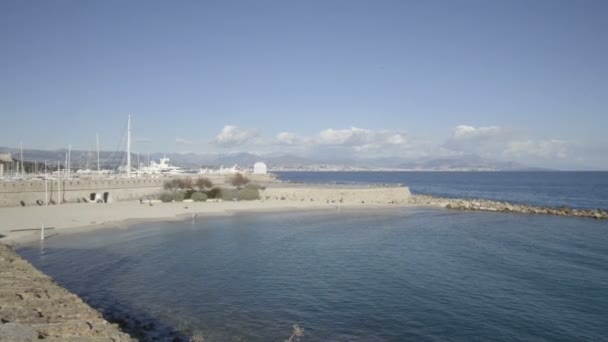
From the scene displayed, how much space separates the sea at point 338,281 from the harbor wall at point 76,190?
14872mm

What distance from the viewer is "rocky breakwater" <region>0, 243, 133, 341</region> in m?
10.6

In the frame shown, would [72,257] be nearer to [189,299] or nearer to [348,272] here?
[189,299]

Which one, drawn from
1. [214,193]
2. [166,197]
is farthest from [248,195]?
[166,197]

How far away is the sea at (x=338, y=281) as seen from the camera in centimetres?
1483

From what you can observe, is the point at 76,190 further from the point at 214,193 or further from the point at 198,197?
the point at 214,193

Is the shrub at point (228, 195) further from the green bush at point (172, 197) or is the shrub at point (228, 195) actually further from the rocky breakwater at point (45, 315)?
the rocky breakwater at point (45, 315)

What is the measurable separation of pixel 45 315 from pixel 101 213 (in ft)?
108

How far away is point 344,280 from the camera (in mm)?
21062

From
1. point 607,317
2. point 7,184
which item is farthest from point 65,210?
point 607,317

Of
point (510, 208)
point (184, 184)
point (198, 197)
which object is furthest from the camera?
point (184, 184)

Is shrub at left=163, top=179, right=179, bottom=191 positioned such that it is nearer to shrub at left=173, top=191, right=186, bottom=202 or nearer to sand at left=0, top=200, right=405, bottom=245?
shrub at left=173, top=191, right=186, bottom=202

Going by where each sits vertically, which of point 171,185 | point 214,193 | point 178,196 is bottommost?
point 178,196

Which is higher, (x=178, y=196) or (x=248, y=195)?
(x=178, y=196)

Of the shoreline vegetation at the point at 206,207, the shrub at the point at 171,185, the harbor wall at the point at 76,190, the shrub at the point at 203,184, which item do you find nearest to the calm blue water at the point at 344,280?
the shoreline vegetation at the point at 206,207
